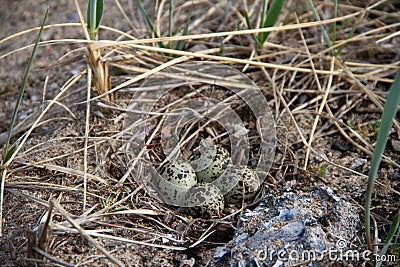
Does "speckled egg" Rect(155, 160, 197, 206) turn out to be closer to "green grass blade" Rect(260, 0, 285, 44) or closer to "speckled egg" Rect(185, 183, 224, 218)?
"speckled egg" Rect(185, 183, 224, 218)

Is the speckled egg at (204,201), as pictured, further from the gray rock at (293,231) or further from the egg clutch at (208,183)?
the gray rock at (293,231)

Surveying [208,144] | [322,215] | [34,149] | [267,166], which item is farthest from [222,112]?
[34,149]

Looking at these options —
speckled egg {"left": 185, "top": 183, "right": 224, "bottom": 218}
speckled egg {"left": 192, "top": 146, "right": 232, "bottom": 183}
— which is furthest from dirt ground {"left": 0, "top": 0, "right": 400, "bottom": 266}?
speckled egg {"left": 192, "top": 146, "right": 232, "bottom": 183}

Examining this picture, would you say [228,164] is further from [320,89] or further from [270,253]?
[320,89]

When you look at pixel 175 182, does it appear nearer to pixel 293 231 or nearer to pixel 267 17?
pixel 293 231

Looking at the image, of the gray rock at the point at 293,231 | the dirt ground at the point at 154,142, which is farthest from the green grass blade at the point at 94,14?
the gray rock at the point at 293,231

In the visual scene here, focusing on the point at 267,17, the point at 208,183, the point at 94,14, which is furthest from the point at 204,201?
the point at 267,17

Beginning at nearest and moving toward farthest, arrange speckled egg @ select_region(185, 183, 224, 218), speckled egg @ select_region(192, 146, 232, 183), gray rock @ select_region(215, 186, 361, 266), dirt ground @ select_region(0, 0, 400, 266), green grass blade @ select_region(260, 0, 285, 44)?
1. gray rock @ select_region(215, 186, 361, 266)
2. dirt ground @ select_region(0, 0, 400, 266)
3. speckled egg @ select_region(185, 183, 224, 218)
4. speckled egg @ select_region(192, 146, 232, 183)
5. green grass blade @ select_region(260, 0, 285, 44)
